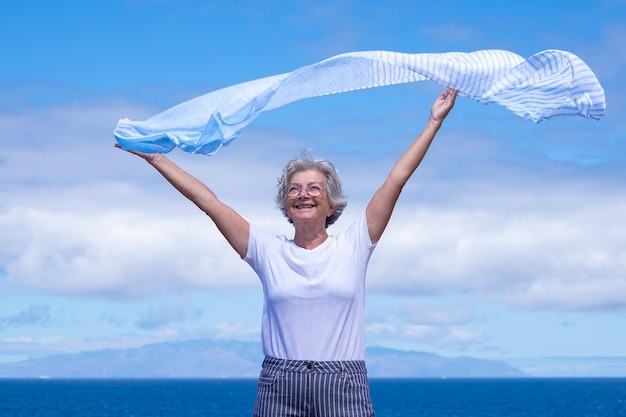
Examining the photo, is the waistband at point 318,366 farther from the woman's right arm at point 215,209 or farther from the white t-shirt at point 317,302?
the woman's right arm at point 215,209

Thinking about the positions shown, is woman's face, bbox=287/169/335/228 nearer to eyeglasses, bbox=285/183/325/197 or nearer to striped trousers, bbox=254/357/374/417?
eyeglasses, bbox=285/183/325/197

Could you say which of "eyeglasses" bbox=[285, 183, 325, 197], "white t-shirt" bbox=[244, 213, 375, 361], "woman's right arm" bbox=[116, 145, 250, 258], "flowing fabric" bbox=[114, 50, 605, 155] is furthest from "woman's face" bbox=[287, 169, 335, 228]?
"flowing fabric" bbox=[114, 50, 605, 155]

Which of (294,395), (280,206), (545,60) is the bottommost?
(294,395)

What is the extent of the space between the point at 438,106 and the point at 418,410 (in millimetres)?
97071

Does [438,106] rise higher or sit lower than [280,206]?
higher

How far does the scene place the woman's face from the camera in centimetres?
513

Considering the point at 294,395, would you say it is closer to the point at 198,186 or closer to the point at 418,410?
the point at 198,186

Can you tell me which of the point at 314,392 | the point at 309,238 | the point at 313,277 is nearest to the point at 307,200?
the point at 309,238

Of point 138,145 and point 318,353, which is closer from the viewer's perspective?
point 318,353

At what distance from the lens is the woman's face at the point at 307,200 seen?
5129mm

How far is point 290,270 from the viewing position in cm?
507

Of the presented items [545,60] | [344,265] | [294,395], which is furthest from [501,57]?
[294,395]

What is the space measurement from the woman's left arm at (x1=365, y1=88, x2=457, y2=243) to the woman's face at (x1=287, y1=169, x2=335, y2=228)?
0.25 m

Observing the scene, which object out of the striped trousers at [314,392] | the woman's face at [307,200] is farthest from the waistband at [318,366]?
the woman's face at [307,200]
